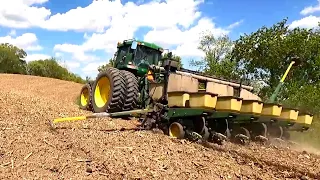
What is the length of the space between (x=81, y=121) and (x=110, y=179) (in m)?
4.20

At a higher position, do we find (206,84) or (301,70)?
(301,70)

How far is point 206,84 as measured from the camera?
8.35m

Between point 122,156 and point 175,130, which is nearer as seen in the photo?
point 122,156

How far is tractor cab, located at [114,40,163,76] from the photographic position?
10.5 meters

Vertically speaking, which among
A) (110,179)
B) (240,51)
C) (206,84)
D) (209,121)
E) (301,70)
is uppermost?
(240,51)

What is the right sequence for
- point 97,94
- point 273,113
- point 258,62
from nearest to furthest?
point 273,113 < point 97,94 < point 258,62

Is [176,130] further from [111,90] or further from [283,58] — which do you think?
[283,58]

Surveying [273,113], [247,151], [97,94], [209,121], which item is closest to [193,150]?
[247,151]

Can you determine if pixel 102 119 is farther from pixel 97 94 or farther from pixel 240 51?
pixel 240 51

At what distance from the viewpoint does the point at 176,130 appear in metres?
7.36

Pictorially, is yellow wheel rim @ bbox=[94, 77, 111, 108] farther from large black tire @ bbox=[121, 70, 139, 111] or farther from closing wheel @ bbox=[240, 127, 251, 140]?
closing wheel @ bbox=[240, 127, 251, 140]

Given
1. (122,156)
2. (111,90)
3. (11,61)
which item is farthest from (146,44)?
(11,61)

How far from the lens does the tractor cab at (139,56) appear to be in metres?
10.5

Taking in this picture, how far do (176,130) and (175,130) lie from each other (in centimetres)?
4
